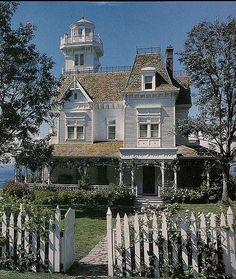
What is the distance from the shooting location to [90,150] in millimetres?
31422

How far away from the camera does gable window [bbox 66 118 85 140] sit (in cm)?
3353

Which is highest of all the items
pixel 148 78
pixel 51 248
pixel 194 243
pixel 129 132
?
pixel 148 78

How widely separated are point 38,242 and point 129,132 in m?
22.2

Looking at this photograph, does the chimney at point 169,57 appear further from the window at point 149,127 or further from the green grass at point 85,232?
the green grass at point 85,232

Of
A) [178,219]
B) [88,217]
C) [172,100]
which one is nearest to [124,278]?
[178,219]

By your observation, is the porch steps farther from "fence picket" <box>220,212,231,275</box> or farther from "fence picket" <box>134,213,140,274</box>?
"fence picket" <box>220,212,231,275</box>

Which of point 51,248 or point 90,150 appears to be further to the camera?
point 90,150

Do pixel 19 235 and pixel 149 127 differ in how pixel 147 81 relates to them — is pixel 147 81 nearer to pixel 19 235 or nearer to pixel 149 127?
pixel 149 127

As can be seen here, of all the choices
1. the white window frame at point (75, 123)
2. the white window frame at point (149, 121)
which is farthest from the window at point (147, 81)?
the white window frame at point (75, 123)

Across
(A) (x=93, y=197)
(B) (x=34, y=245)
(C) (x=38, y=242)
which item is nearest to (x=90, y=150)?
(A) (x=93, y=197)

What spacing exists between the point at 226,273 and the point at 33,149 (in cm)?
1319

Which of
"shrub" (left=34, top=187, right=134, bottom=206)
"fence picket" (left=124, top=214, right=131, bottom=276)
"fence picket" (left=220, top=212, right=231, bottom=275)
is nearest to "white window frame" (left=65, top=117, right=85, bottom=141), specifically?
"shrub" (left=34, top=187, right=134, bottom=206)

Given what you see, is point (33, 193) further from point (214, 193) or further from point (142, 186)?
point (214, 193)

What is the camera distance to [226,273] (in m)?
7.73
